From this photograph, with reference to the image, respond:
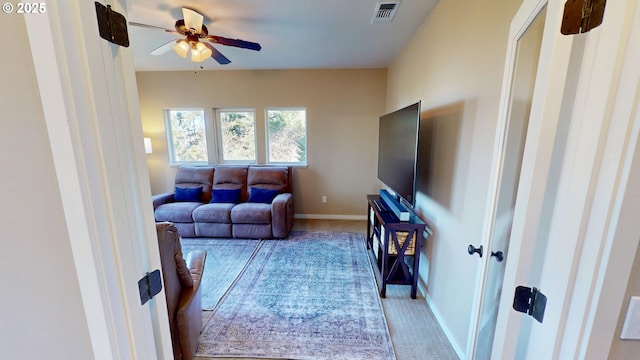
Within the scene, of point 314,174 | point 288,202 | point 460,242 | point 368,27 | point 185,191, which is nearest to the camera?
point 460,242

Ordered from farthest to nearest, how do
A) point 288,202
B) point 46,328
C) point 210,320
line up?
point 288,202 → point 210,320 → point 46,328

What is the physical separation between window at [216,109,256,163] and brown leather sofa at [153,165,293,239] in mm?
403

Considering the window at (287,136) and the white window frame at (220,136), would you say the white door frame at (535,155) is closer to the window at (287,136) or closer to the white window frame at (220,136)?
the window at (287,136)

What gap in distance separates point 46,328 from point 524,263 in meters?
1.37

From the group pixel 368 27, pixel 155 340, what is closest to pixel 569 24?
pixel 155 340

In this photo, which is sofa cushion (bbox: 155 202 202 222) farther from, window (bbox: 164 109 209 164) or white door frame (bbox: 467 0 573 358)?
white door frame (bbox: 467 0 573 358)

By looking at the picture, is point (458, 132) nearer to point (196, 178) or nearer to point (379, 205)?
point (379, 205)

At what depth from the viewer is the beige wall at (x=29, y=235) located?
565 millimetres

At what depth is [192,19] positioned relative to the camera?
2172 mm

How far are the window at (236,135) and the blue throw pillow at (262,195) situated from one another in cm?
84

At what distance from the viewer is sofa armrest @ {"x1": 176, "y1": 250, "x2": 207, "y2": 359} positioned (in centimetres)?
153

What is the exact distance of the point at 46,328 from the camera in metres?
0.65

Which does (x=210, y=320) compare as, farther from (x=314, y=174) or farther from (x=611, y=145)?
(x=314, y=174)

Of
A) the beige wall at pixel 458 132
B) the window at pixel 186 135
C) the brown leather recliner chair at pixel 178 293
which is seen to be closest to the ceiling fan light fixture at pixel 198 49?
the brown leather recliner chair at pixel 178 293
